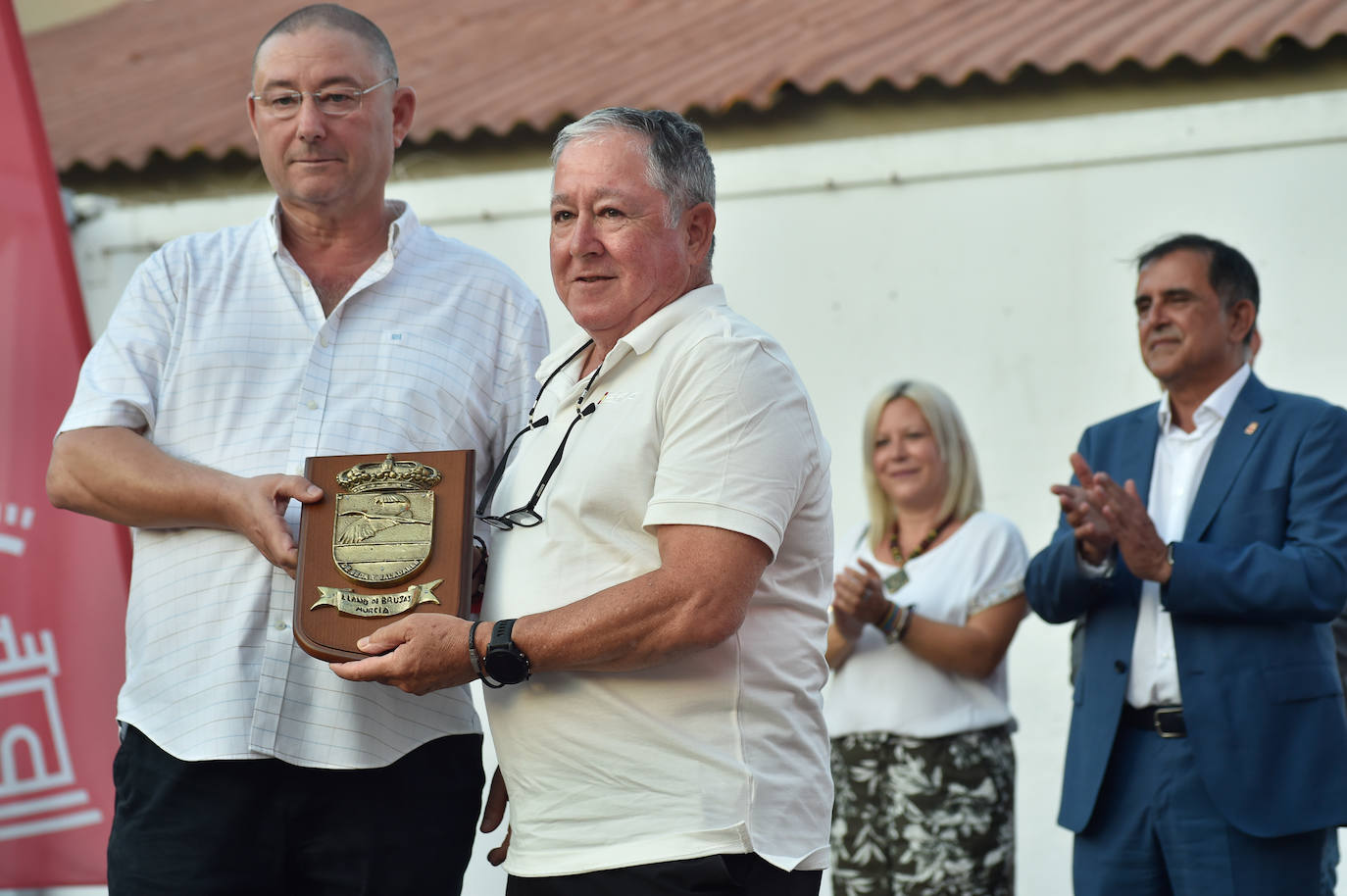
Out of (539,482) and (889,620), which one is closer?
(539,482)

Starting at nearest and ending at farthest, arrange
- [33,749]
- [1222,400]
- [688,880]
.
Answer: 1. [688,880]
2. [1222,400]
3. [33,749]

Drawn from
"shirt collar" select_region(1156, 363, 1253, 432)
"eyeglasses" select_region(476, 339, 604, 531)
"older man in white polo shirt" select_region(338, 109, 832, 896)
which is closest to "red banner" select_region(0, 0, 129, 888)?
"eyeglasses" select_region(476, 339, 604, 531)

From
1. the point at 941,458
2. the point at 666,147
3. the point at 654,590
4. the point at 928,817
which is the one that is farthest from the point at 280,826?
the point at 941,458

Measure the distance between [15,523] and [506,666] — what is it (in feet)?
7.36

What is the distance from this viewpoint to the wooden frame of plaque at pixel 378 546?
2.08 m

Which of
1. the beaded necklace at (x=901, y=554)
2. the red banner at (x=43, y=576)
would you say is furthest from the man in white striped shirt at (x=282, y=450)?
the beaded necklace at (x=901, y=554)

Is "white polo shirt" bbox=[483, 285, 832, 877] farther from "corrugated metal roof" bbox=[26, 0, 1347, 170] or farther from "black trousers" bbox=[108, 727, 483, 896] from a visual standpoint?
"corrugated metal roof" bbox=[26, 0, 1347, 170]

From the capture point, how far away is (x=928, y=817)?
12.8ft

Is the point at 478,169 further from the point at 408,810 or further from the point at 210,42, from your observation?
the point at 408,810

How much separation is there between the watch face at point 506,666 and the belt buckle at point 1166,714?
1865 mm

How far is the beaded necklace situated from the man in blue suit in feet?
2.14

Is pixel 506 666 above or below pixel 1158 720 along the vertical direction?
above

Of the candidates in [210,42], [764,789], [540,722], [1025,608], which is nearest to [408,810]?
[540,722]

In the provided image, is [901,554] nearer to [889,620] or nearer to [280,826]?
[889,620]
